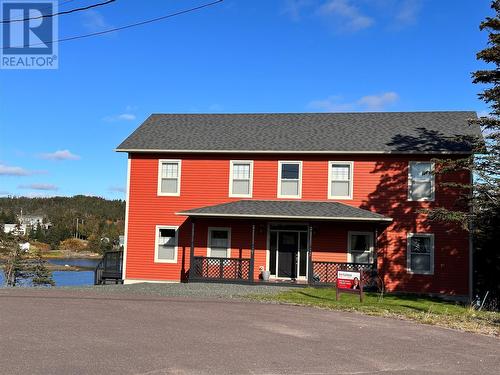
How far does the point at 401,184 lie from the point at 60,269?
75026 mm

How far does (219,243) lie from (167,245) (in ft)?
7.88

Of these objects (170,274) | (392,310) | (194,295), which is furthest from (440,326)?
(170,274)

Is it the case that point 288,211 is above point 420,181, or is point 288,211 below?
below

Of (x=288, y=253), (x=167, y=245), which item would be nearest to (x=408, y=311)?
(x=288, y=253)

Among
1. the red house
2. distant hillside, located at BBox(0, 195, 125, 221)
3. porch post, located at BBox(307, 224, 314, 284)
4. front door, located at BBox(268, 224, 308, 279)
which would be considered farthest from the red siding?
distant hillside, located at BBox(0, 195, 125, 221)

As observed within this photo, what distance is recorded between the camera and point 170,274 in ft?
79.4

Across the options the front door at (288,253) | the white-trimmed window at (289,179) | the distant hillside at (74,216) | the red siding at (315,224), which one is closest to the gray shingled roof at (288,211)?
the white-trimmed window at (289,179)

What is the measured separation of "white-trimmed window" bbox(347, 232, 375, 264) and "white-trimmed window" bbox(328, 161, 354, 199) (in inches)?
69.1

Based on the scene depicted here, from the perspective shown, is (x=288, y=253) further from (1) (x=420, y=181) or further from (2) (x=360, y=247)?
(1) (x=420, y=181)

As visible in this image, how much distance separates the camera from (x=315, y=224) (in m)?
23.2

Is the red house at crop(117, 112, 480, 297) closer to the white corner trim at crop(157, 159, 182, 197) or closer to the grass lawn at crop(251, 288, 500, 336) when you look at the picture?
the white corner trim at crop(157, 159, 182, 197)

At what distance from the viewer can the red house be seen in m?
22.2

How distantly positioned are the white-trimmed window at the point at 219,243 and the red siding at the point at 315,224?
0.88 ft

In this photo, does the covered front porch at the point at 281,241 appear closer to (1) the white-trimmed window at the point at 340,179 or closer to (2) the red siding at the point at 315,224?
(2) the red siding at the point at 315,224
